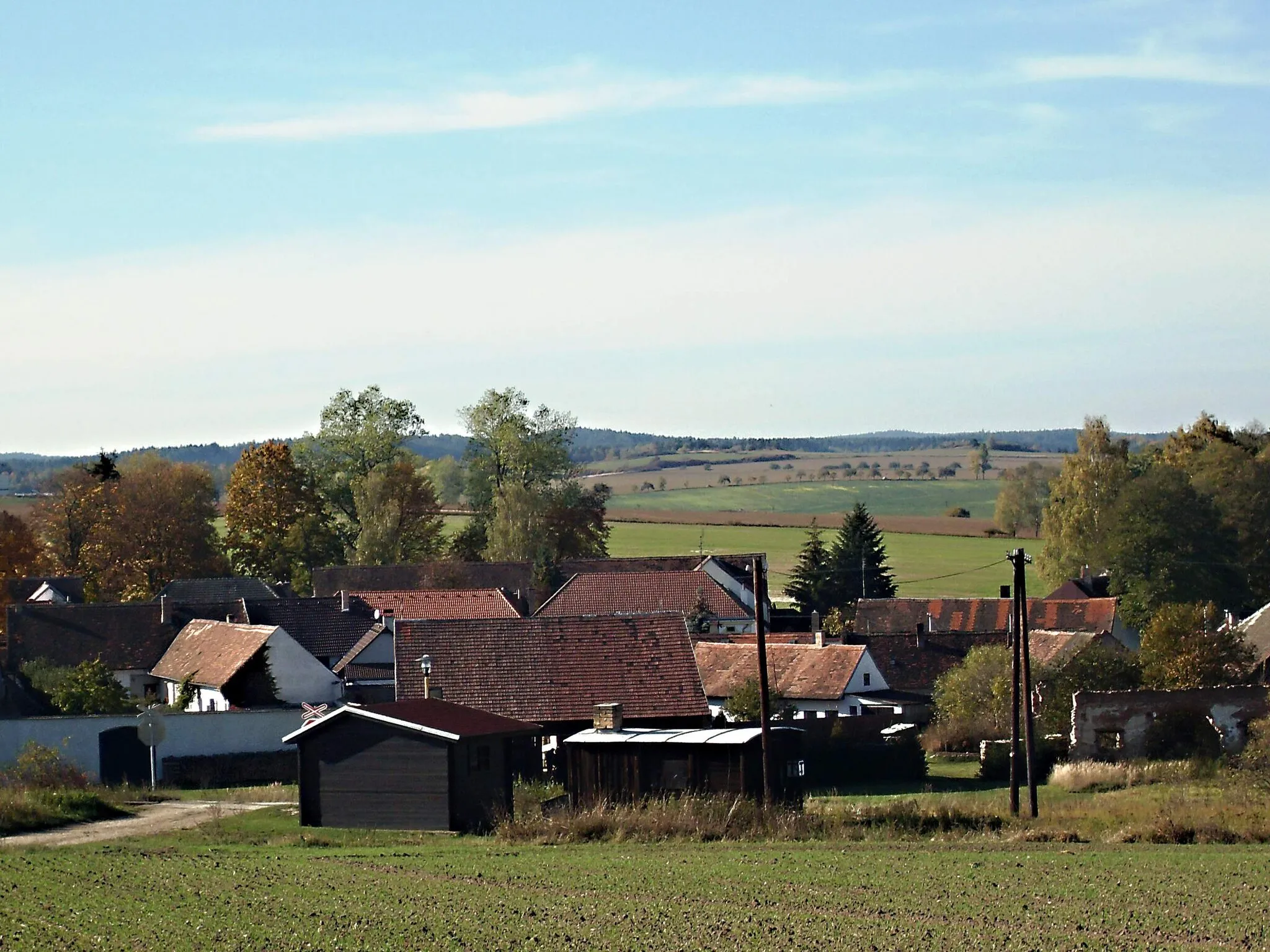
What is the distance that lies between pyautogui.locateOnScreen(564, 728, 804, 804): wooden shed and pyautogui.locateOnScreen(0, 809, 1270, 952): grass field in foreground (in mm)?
6385

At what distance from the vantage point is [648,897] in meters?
22.8

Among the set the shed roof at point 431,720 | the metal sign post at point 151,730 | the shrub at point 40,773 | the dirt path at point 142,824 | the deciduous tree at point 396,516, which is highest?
the deciduous tree at point 396,516

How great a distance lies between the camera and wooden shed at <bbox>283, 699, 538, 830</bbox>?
34.5 meters

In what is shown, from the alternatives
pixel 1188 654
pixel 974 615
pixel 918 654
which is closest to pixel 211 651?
pixel 918 654

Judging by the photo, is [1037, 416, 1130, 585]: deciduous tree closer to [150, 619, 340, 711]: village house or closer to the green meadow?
the green meadow

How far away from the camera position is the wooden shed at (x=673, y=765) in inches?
1431

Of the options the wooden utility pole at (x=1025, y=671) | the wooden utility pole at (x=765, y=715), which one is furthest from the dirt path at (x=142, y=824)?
the wooden utility pole at (x=1025, y=671)

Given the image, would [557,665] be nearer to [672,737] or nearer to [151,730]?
[672,737]

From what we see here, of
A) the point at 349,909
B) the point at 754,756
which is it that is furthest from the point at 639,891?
the point at 754,756

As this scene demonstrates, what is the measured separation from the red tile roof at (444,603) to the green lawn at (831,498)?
77986mm

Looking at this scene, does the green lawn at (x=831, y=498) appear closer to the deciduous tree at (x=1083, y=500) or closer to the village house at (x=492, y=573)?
the deciduous tree at (x=1083, y=500)

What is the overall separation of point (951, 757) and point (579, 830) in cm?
2436

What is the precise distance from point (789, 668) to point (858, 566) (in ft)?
102

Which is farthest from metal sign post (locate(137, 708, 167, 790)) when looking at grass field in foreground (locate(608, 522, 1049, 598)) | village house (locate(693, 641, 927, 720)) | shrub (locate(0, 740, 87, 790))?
grass field in foreground (locate(608, 522, 1049, 598))
